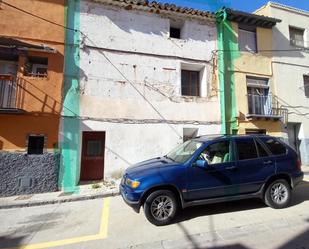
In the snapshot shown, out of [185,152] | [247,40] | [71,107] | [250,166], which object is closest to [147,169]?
[185,152]

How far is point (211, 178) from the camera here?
202 inches

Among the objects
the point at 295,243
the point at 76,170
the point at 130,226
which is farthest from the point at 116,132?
the point at 295,243

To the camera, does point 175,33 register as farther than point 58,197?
Yes

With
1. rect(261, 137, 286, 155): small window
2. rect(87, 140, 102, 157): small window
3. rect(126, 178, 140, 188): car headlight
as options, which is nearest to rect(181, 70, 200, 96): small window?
rect(87, 140, 102, 157): small window

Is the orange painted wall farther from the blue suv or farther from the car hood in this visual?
the blue suv

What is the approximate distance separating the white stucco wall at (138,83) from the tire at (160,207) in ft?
15.5

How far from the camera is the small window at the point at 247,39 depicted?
39.7 feet

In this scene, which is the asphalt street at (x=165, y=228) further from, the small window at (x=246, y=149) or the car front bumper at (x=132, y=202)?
the small window at (x=246, y=149)

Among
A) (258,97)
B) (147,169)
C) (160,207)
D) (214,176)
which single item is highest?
(258,97)

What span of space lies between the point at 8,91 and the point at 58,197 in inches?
171

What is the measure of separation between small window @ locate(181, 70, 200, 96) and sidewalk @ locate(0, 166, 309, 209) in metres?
5.71

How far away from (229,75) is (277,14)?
516 centimetres

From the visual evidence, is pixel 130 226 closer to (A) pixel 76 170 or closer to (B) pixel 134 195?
(B) pixel 134 195

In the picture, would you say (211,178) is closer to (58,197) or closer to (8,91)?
(58,197)
